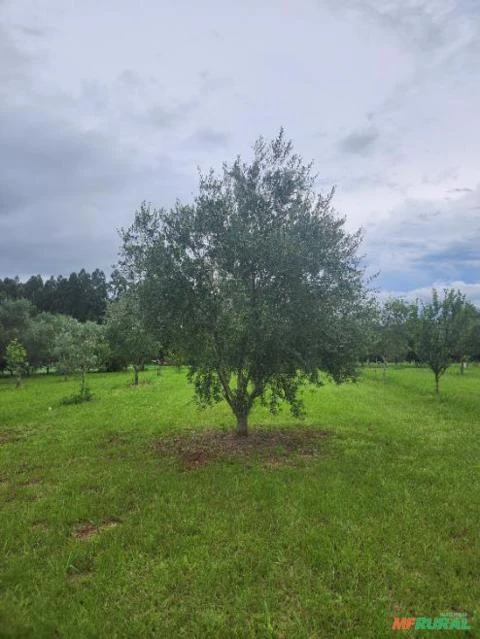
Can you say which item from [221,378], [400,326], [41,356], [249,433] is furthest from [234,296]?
[41,356]

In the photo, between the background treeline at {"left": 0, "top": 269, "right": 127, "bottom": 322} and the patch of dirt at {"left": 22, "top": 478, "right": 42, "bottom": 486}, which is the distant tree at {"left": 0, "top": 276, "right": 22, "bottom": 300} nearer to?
the background treeline at {"left": 0, "top": 269, "right": 127, "bottom": 322}

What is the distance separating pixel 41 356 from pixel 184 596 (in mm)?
56085

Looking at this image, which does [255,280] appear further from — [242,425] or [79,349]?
[79,349]

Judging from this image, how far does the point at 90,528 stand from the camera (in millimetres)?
7215

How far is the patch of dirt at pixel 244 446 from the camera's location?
37.3 feet

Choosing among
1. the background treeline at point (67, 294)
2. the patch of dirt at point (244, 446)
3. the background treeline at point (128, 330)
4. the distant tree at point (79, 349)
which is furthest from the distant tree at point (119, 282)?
the background treeline at point (67, 294)

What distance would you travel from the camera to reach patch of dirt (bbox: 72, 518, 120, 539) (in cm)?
695

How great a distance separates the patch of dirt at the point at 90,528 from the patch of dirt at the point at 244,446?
3272 mm

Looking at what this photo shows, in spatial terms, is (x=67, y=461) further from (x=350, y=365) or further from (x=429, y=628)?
(x=429, y=628)

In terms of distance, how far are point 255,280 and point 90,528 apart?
24.2ft

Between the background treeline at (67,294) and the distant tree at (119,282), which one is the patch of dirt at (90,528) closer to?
the distant tree at (119,282)

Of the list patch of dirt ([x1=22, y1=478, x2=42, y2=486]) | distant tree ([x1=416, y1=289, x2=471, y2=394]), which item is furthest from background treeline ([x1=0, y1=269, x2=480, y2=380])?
patch of dirt ([x1=22, y1=478, x2=42, y2=486])

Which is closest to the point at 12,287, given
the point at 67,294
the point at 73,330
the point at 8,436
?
the point at 67,294

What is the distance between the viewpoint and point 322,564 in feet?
19.3
